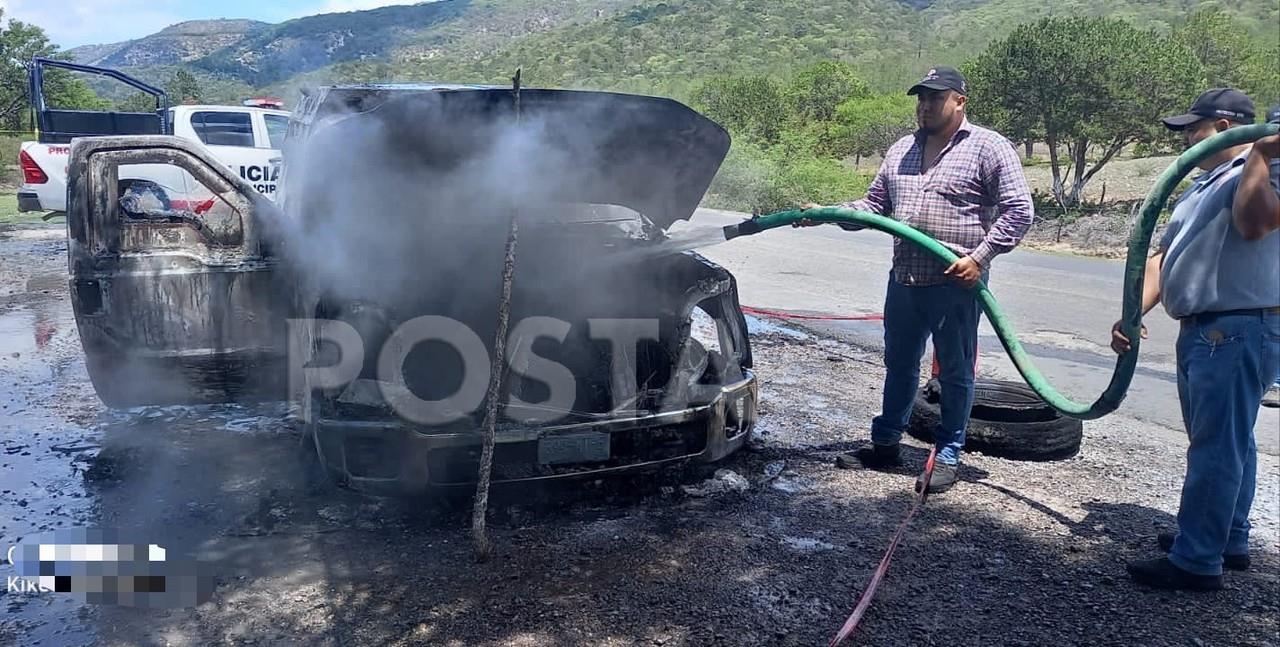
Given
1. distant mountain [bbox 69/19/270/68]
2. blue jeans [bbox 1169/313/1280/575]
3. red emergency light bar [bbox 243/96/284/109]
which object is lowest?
blue jeans [bbox 1169/313/1280/575]

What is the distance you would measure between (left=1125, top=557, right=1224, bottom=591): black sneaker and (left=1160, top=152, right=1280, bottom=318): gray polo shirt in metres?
0.93

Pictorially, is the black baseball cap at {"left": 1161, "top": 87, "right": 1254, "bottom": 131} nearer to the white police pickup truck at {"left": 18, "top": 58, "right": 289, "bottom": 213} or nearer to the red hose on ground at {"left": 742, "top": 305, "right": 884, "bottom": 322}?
the red hose on ground at {"left": 742, "top": 305, "right": 884, "bottom": 322}

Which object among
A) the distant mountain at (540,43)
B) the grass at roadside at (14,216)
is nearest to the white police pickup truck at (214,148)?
the distant mountain at (540,43)

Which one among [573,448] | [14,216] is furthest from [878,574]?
[14,216]

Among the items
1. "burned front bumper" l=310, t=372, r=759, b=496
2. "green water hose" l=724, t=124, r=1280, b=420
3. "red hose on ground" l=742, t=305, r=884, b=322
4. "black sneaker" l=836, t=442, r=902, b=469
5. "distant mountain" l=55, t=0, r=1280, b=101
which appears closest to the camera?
"green water hose" l=724, t=124, r=1280, b=420

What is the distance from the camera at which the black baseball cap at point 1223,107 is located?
3.22 m

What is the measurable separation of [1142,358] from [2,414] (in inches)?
322

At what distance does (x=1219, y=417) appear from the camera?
2967 mm

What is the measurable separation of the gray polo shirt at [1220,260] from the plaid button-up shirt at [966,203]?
2.47 ft

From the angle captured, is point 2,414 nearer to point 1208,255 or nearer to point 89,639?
point 89,639

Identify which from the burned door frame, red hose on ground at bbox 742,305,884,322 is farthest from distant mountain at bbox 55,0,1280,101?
red hose on ground at bbox 742,305,884,322

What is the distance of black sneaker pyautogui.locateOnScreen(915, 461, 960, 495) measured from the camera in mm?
3918

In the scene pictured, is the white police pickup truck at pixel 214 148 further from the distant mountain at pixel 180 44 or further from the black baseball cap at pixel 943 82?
the black baseball cap at pixel 943 82

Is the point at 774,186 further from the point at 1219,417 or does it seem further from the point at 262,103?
the point at 1219,417
